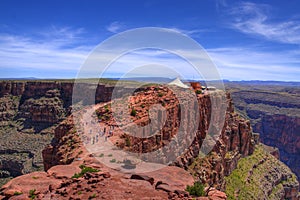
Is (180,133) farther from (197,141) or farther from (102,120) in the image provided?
(102,120)

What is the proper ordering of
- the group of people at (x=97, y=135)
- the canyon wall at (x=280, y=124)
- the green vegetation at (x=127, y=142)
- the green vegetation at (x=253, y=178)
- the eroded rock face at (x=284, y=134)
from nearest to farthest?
the green vegetation at (x=127, y=142)
the group of people at (x=97, y=135)
the green vegetation at (x=253, y=178)
the eroded rock face at (x=284, y=134)
the canyon wall at (x=280, y=124)

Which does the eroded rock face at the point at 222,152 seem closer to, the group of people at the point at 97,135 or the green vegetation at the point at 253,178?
the green vegetation at the point at 253,178

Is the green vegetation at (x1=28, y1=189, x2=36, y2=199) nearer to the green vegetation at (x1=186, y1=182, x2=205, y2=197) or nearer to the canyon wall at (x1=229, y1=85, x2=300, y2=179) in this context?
Answer: the green vegetation at (x1=186, y1=182, x2=205, y2=197)

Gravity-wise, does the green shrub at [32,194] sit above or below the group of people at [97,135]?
below

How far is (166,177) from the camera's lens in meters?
20.9

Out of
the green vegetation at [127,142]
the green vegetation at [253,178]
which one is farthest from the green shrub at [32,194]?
the green vegetation at [253,178]

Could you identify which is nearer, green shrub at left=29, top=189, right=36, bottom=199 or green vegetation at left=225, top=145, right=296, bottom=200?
green shrub at left=29, top=189, right=36, bottom=199

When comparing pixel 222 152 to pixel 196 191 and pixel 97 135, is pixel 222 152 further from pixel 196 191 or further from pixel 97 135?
pixel 196 191

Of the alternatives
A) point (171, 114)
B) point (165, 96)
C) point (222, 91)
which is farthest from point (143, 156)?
point (222, 91)

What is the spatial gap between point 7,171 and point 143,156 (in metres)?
68.7

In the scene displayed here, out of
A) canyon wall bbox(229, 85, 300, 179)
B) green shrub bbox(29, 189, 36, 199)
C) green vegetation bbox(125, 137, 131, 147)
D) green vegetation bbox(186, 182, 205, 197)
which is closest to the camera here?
green shrub bbox(29, 189, 36, 199)

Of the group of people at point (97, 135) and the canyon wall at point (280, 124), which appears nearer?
the group of people at point (97, 135)

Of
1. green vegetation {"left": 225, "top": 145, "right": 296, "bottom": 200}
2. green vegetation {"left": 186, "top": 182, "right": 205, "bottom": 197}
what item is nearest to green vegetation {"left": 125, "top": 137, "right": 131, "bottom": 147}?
green vegetation {"left": 186, "top": 182, "right": 205, "bottom": 197}

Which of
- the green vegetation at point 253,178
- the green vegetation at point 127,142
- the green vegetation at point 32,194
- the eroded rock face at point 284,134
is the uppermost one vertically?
the green vegetation at point 127,142
